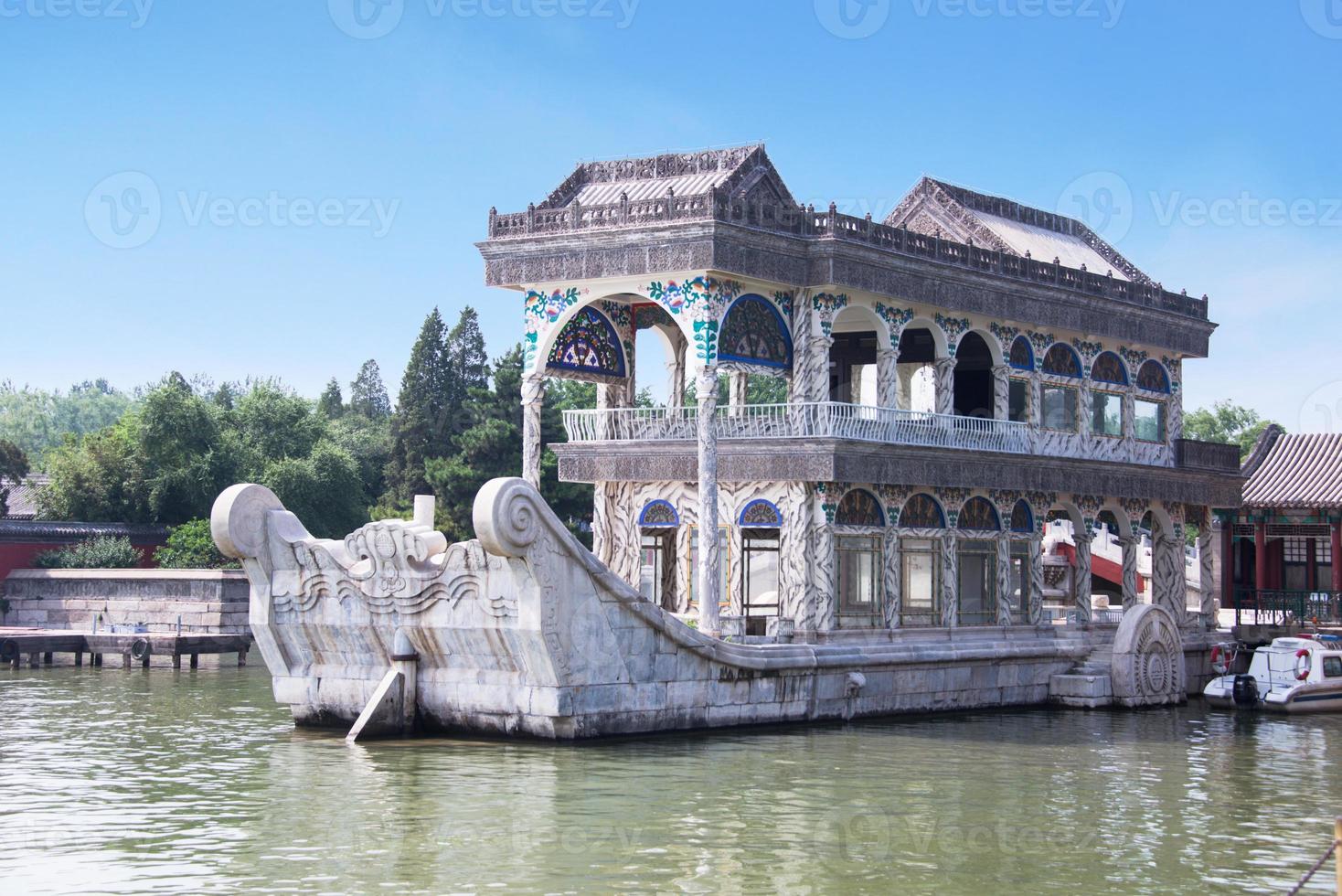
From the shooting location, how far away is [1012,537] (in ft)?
104

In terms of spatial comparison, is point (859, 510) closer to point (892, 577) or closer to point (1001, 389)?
point (892, 577)

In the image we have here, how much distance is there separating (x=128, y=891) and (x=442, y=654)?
9190 mm

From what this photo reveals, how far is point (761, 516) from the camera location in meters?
27.8

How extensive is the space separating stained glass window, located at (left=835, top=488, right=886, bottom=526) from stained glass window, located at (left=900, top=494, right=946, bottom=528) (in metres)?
0.64

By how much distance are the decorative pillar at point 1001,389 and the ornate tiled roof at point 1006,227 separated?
6.89 feet

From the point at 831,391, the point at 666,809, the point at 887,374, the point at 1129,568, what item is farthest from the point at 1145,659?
the point at 666,809

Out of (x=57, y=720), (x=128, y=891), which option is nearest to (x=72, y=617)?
(x=57, y=720)

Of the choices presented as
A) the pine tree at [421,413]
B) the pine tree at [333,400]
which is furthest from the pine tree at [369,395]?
the pine tree at [421,413]

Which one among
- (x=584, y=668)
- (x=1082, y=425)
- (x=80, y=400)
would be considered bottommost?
(x=584, y=668)

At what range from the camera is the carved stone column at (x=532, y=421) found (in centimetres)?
2795

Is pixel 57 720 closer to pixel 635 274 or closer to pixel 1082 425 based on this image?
pixel 635 274

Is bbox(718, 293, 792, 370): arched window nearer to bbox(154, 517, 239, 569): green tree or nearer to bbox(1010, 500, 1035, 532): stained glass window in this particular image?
bbox(1010, 500, 1035, 532): stained glass window

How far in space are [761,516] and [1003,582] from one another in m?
5.69

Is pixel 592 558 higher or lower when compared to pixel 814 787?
higher
